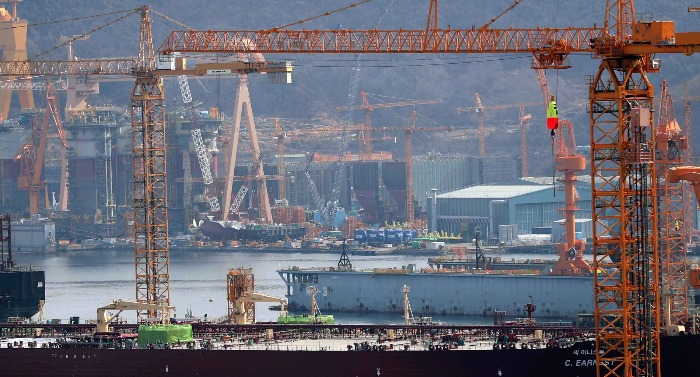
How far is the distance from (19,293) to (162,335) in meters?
23.7

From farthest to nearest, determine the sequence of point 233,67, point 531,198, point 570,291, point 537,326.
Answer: point 531,198
point 570,291
point 233,67
point 537,326

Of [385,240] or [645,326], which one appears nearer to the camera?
[645,326]

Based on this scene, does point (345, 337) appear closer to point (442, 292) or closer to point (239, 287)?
point (239, 287)

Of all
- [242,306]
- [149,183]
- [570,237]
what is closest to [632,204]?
[242,306]

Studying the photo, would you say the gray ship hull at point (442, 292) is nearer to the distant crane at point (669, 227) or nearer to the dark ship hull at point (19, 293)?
the distant crane at point (669, 227)

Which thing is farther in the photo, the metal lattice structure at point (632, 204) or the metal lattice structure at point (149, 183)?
the metal lattice structure at point (149, 183)

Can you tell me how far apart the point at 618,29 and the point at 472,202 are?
5386 inches

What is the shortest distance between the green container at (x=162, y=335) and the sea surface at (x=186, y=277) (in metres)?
30.7

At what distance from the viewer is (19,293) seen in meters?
98.6

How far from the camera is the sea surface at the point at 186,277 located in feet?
390

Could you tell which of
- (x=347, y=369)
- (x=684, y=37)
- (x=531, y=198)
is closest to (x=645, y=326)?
(x=684, y=37)

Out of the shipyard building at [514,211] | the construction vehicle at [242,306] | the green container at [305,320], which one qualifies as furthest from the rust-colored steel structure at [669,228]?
the shipyard building at [514,211]

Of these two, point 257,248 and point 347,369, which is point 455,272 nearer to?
point 347,369

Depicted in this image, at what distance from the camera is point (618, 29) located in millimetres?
60375
